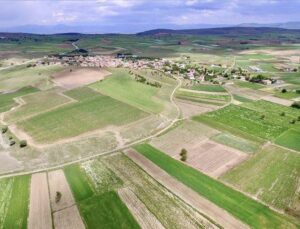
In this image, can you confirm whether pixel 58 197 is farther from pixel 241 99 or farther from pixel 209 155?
pixel 241 99

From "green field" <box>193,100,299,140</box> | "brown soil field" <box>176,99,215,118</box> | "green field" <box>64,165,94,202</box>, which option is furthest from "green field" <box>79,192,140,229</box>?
"brown soil field" <box>176,99,215,118</box>

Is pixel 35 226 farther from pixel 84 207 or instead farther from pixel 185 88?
pixel 185 88

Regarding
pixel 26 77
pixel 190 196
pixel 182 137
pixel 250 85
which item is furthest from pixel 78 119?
pixel 250 85

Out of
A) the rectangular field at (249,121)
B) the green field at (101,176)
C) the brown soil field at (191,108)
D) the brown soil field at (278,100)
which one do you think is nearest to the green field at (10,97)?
the green field at (101,176)

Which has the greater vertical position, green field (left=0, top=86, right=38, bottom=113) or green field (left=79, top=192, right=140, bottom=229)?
green field (left=79, top=192, right=140, bottom=229)

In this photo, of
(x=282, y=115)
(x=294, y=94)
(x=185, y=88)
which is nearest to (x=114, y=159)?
(x=282, y=115)

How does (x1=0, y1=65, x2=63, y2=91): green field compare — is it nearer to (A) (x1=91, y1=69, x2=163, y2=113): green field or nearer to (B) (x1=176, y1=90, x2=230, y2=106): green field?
(A) (x1=91, y1=69, x2=163, y2=113): green field
